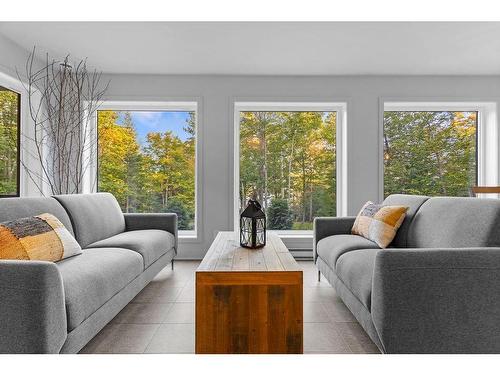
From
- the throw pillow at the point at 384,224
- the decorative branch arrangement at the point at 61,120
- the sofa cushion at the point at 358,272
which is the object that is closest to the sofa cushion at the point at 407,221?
the throw pillow at the point at 384,224

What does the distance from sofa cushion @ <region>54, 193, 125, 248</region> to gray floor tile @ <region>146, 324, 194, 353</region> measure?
0.99 metres

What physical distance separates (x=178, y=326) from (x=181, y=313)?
243 millimetres

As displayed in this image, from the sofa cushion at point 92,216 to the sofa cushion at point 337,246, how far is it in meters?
1.83

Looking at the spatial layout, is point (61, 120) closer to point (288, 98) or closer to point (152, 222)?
point (152, 222)

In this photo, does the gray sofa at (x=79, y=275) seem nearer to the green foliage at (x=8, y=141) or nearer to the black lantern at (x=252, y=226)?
the black lantern at (x=252, y=226)

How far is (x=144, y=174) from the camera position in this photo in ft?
15.9

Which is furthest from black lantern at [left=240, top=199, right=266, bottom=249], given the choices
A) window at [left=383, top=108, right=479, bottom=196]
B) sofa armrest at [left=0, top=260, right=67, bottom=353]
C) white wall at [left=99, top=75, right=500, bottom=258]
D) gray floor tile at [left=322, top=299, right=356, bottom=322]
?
window at [left=383, top=108, right=479, bottom=196]

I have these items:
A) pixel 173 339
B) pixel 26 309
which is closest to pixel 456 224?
pixel 173 339

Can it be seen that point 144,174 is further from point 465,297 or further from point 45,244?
point 465,297

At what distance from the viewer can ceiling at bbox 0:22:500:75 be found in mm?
3217

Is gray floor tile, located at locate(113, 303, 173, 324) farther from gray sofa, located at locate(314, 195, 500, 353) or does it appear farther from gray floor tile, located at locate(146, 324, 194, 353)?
gray sofa, located at locate(314, 195, 500, 353)

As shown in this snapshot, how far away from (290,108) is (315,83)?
45 cm

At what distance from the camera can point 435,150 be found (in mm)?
4875
